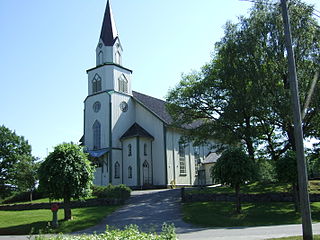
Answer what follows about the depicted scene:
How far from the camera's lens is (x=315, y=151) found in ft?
99.6

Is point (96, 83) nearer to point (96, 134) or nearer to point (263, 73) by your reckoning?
point (96, 134)

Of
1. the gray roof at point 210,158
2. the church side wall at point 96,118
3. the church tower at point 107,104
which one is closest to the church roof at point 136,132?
the church tower at point 107,104

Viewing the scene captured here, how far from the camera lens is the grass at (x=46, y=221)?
59.7 feet

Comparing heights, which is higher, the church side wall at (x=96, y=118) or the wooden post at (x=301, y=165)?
the church side wall at (x=96, y=118)

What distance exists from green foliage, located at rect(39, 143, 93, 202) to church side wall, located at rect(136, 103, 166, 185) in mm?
17277

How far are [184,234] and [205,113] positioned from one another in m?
19.2

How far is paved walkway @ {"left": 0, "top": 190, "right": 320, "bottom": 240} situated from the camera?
14.7 meters

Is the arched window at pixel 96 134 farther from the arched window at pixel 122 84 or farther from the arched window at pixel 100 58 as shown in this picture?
the arched window at pixel 100 58

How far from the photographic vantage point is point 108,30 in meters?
41.6

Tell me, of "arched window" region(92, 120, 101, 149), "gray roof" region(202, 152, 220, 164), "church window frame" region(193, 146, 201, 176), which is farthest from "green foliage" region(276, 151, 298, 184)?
"arched window" region(92, 120, 101, 149)

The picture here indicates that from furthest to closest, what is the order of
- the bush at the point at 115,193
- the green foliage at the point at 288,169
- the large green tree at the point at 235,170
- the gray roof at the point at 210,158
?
the gray roof at the point at 210,158, the bush at the point at 115,193, the green foliage at the point at 288,169, the large green tree at the point at 235,170

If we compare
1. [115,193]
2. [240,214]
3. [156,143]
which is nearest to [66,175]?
[115,193]

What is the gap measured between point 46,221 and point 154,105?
24892mm

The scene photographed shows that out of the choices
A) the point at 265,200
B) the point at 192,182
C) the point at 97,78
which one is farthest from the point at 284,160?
the point at 97,78
